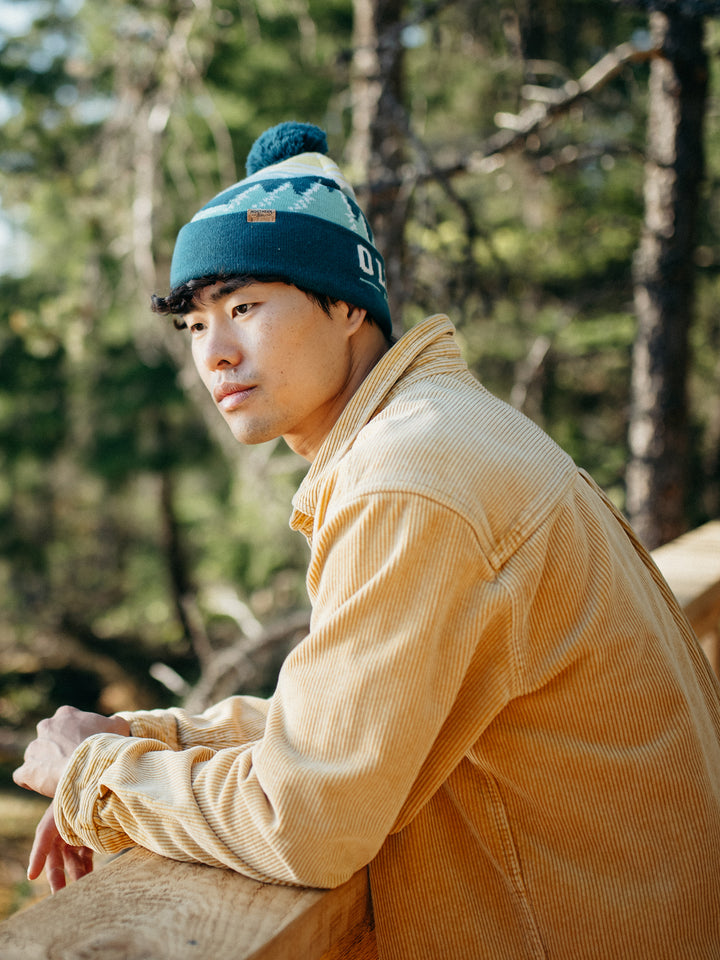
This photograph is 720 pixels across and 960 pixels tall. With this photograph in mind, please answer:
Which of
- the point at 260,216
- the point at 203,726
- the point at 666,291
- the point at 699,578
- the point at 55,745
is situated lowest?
the point at 699,578

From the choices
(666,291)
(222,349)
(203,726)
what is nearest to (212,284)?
(222,349)

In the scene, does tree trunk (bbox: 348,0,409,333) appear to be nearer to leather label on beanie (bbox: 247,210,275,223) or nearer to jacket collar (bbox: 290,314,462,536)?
leather label on beanie (bbox: 247,210,275,223)

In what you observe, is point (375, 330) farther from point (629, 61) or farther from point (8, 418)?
point (8, 418)

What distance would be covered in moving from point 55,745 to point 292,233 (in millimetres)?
1043

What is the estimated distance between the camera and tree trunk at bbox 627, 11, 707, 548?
13.0ft

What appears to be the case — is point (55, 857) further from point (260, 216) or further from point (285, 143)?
point (285, 143)

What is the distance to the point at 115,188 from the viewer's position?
634 cm

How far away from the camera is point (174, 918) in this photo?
100 cm

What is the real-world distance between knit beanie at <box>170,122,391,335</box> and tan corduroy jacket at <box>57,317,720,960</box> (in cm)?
46

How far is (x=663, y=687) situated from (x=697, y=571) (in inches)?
61.0

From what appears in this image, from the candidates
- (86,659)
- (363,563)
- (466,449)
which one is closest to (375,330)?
(466,449)

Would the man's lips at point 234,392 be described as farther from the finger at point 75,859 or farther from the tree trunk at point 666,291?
the tree trunk at point 666,291

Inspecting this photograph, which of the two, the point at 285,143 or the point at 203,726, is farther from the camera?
the point at 285,143

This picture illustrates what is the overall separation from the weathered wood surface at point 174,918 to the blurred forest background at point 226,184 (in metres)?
2.04
